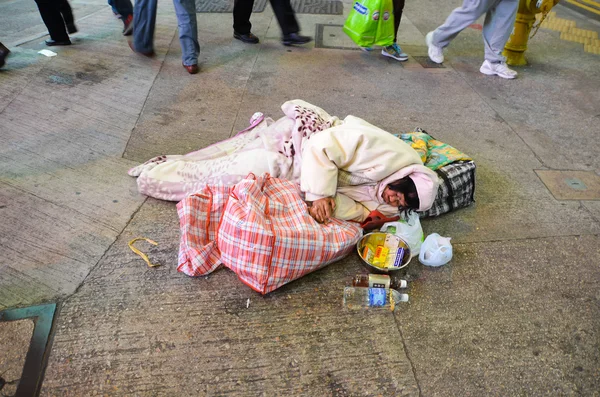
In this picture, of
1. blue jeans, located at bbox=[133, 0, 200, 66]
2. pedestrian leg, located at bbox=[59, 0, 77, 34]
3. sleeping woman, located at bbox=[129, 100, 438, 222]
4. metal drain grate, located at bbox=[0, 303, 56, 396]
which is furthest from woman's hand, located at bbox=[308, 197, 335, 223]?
pedestrian leg, located at bbox=[59, 0, 77, 34]

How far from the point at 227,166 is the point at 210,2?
4.44m

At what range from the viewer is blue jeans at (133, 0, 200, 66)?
3637mm

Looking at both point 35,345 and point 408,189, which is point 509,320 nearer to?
point 408,189

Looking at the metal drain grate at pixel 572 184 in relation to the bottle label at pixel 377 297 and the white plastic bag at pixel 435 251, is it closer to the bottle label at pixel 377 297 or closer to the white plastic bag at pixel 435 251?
the white plastic bag at pixel 435 251

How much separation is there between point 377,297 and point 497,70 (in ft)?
11.1

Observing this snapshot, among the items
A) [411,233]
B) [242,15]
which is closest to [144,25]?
[242,15]

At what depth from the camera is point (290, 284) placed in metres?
1.96

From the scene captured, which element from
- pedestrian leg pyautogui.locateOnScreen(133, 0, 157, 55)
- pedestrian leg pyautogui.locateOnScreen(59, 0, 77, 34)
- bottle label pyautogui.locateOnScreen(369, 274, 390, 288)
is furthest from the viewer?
pedestrian leg pyautogui.locateOnScreen(59, 0, 77, 34)

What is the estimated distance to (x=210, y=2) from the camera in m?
5.75

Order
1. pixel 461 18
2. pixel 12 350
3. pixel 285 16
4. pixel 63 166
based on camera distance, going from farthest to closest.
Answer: pixel 285 16
pixel 461 18
pixel 63 166
pixel 12 350

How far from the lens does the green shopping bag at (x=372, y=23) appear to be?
3.78 m

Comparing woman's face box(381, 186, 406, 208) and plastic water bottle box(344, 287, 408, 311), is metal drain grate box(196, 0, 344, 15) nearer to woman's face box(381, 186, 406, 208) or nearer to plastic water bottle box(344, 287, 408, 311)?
woman's face box(381, 186, 406, 208)

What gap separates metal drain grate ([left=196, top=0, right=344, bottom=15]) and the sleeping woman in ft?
11.9

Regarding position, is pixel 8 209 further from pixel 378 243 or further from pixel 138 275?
pixel 378 243
